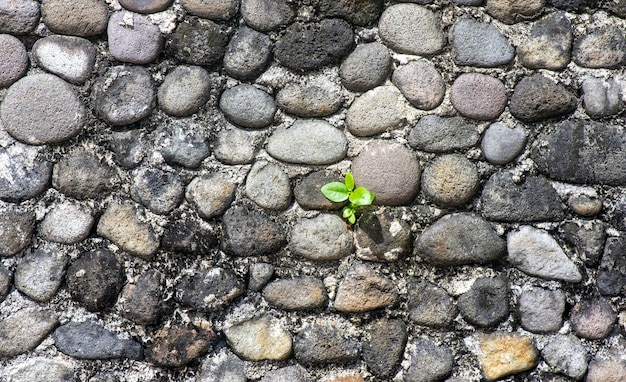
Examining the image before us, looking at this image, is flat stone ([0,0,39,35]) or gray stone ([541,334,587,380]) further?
gray stone ([541,334,587,380])

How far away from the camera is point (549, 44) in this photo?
1.77m

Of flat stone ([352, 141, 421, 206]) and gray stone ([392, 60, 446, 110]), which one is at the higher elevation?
gray stone ([392, 60, 446, 110])

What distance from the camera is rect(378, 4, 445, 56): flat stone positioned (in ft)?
5.79

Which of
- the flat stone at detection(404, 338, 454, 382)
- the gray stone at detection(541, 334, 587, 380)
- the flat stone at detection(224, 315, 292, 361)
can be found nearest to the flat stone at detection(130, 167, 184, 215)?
the flat stone at detection(224, 315, 292, 361)

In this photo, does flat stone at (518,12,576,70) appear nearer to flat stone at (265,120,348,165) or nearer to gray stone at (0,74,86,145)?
flat stone at (265,120,348,165)

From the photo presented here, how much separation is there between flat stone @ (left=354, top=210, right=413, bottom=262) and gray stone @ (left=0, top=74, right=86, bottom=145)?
81cm

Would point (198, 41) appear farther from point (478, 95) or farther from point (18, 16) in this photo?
point (478, 95)

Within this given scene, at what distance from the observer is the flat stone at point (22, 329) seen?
1773 mm

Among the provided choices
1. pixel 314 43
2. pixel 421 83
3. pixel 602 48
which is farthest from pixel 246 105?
pixel 602 48

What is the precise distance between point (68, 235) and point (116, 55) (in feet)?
1.61

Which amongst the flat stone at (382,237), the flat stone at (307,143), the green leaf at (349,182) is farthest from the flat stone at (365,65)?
the flat stone at (382,237)

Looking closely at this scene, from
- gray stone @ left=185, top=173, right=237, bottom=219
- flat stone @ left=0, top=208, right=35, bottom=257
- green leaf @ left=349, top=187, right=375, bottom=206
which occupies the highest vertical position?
green leaf @ left=349, top=187, right=375, bottom=206

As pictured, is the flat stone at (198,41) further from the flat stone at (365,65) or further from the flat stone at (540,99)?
the flat stone at (540,99)

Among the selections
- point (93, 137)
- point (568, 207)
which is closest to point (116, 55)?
point (93, 137)
